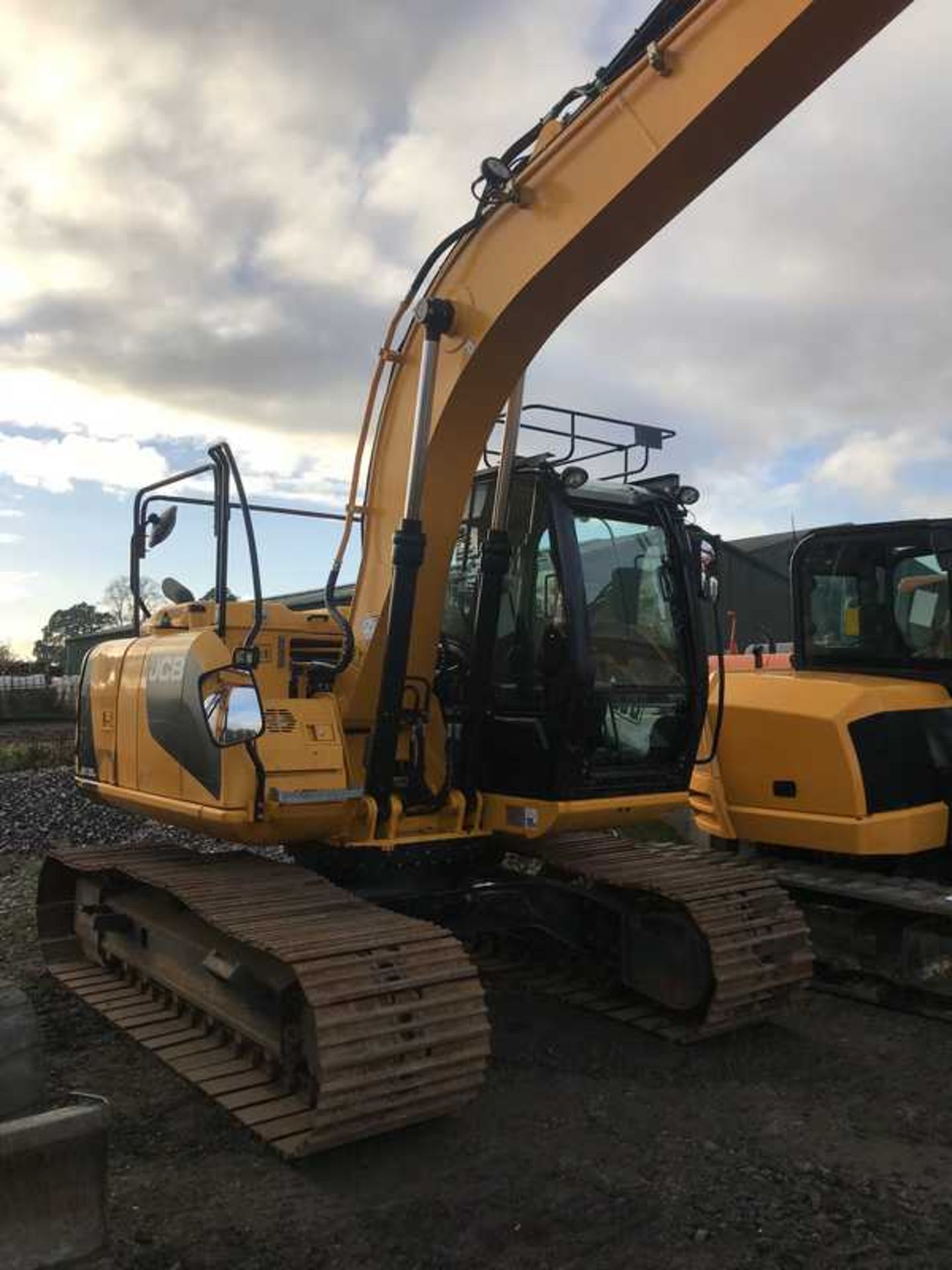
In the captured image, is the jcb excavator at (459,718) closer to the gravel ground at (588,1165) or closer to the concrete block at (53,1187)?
the gravel ground at (588,1165)

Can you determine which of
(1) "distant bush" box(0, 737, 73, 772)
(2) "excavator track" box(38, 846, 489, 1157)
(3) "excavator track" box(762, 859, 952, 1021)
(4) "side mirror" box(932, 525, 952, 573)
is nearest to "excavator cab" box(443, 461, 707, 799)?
(2) "excavator track" box(38, 846, 489, 1157)

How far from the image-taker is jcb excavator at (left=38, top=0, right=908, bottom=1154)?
4.24 meters

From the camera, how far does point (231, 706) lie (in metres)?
4.82

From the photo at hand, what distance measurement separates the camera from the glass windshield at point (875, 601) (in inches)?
263

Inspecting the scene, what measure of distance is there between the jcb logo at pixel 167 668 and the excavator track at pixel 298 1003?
933 millimetres

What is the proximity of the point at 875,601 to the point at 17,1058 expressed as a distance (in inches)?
219

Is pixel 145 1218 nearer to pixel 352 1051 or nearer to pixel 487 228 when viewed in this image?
pixel 352 1051

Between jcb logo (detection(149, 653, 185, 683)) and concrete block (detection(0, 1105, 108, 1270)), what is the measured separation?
267 cm

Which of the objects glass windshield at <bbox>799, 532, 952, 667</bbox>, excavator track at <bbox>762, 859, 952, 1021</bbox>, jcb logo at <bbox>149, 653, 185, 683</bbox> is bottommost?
excavator track at <bbox>762, 859, 952, 1021</bbox>

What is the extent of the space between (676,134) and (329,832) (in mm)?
3177

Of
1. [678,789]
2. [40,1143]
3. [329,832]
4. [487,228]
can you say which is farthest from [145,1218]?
[487,228]

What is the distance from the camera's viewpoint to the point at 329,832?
5078 millimetres

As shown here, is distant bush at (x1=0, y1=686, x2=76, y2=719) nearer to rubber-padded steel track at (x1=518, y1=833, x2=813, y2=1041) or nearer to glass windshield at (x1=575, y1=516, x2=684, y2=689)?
rubber-padded steel track at (x1=518, y1=833, x2=813, y2=1041)

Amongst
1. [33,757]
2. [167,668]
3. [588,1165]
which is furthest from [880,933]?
[33,757]
